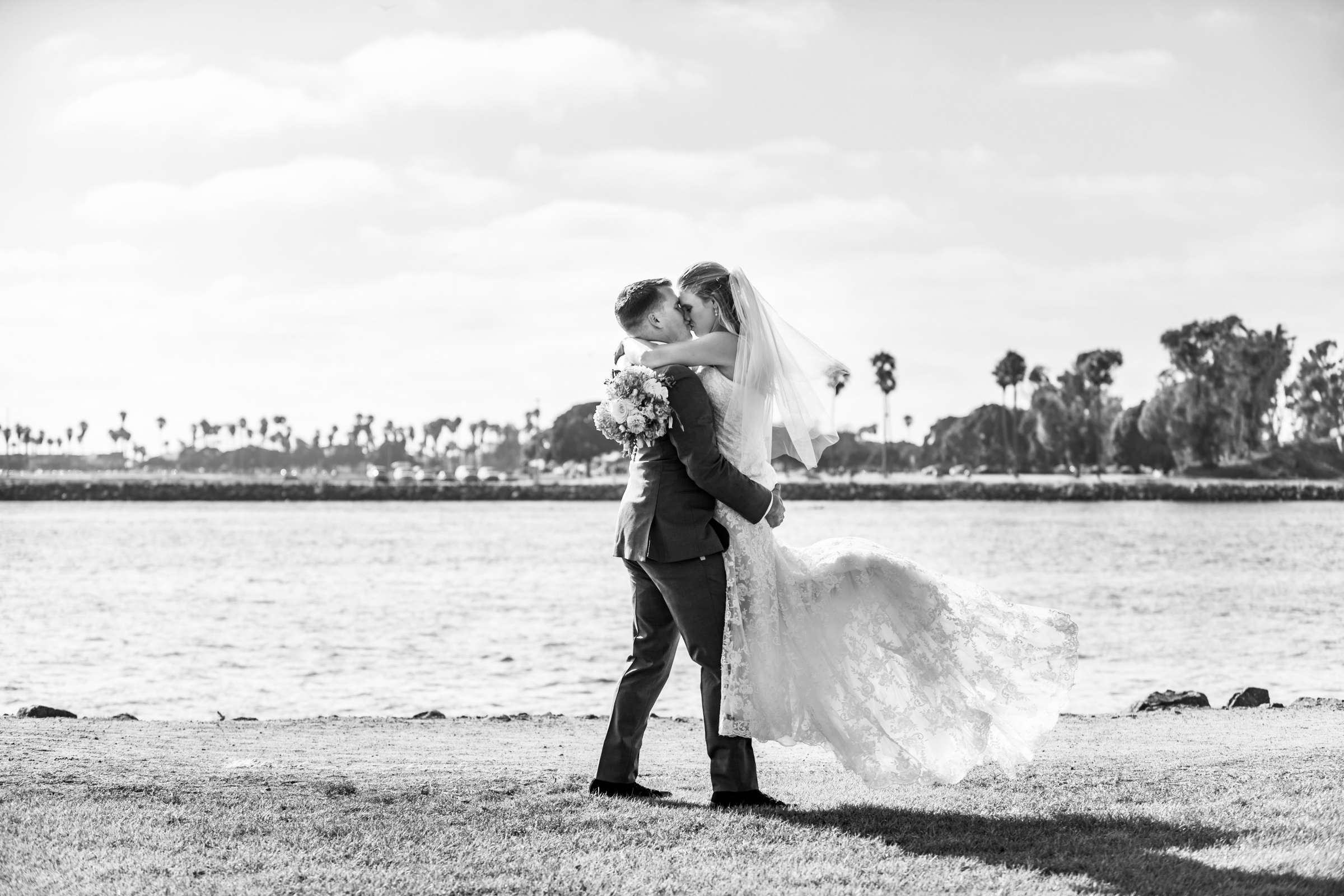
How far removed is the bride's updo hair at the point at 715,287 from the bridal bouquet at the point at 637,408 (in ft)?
1.75

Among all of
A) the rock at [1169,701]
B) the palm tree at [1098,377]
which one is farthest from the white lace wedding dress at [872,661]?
the palm tree at [1098,377]

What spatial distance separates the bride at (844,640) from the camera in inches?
255

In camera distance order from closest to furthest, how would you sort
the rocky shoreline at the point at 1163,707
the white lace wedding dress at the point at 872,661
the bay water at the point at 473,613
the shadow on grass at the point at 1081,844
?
the shadow on grass at the point at 1081,844 → the white lace wedding dress at the point at 872,661 → the rocky shoreline at the point at 1163,707 → the bay water at the point at 473,613

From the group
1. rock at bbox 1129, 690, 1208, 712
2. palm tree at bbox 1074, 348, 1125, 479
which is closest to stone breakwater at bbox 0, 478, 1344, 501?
palm tree at bbox 1074, 348, 1125, 479

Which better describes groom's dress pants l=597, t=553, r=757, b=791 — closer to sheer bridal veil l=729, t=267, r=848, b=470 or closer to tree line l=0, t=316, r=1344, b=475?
sheer bridal veil l=729, t=267, r=848, b=470

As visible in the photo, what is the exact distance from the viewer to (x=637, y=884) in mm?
5227

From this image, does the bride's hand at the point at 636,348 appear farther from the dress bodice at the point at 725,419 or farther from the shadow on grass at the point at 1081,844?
the shadow on grass at the point at 1081,844

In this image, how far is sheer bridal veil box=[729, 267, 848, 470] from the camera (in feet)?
21.9

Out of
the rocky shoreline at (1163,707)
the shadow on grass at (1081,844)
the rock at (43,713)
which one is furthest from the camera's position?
the rock at (43,713)

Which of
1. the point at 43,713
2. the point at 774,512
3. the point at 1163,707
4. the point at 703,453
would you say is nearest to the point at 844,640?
the point at 774,512

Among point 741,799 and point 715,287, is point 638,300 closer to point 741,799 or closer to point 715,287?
point 715,287

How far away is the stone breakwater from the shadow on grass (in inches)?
4371

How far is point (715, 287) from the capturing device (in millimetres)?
6703

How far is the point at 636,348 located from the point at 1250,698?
10950 millimetres
